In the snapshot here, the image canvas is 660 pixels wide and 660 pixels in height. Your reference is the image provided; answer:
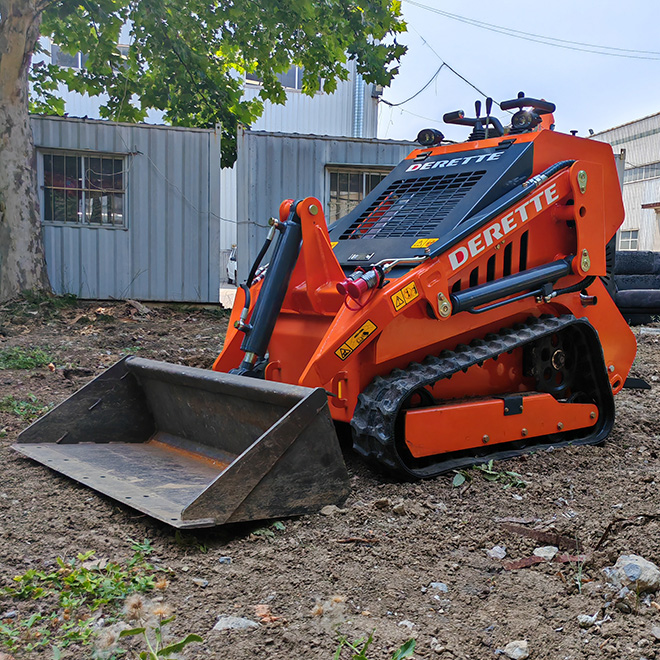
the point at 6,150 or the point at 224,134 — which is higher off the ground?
the point at 224,134

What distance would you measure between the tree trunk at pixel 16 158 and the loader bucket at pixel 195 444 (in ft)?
22.0

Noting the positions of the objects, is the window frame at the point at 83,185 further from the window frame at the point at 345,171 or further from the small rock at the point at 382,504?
the small rock at the point at 382,504

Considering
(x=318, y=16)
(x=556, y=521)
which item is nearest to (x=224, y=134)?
(x=318, y=16)

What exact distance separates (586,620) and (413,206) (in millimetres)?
2955

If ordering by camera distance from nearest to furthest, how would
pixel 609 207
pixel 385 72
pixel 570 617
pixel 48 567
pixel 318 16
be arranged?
pixel 570 617 < pixel 48 567 < pixel 609 207 < pixel 318 16 < pixel 385 72

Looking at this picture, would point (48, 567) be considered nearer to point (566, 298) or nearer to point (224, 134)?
point (566, 298)

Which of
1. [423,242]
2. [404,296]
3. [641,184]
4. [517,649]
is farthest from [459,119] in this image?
[641,184]

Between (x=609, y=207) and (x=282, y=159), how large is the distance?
7.56 m

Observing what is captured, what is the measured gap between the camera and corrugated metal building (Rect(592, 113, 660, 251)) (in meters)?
30.8

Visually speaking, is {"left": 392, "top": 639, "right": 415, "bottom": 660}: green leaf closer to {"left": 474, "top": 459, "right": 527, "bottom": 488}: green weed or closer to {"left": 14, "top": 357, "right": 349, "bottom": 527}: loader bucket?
{"left": 14, "top": 357, "right": 349, "bottom": 527}: loader bucket

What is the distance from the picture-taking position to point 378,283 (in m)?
3.85

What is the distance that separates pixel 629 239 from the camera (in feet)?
106

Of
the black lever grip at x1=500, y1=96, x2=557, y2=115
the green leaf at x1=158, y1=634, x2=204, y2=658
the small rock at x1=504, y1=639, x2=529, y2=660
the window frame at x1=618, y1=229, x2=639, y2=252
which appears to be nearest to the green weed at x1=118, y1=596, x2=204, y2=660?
the green leaf at x1=158, y1=634, x2=204, y2=658

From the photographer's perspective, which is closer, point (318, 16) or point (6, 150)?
point (6, 150)
